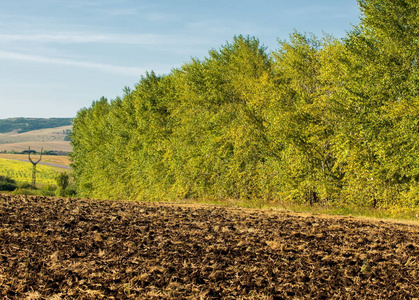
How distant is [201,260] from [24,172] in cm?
12702

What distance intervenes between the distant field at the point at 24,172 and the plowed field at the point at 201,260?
103 metres

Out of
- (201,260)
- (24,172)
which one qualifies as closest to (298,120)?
(201,260)

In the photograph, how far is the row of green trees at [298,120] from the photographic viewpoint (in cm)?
2231

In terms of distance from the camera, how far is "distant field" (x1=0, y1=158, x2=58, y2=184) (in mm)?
114213

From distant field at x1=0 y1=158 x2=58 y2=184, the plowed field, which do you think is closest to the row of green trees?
the plowed field

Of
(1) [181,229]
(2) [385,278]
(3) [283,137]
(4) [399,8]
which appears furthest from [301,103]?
(2) [385,278]

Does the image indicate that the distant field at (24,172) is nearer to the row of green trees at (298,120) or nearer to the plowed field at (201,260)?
the row of green trees at (298,120)

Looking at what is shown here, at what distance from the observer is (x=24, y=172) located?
411ft

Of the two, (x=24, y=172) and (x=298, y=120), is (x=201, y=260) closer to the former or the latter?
(x=298, y=120)

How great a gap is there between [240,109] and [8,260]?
2290 centimetres

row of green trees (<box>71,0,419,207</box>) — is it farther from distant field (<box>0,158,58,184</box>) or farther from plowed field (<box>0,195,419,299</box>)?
distant field (<box>0,158,58,184</box>)

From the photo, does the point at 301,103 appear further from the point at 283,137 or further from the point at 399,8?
the point at 399,8

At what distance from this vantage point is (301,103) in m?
27.1

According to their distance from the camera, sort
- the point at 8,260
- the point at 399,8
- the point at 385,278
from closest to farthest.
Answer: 1. the point at 385,278
2. the point at 8,260
3. the point at 399,8
